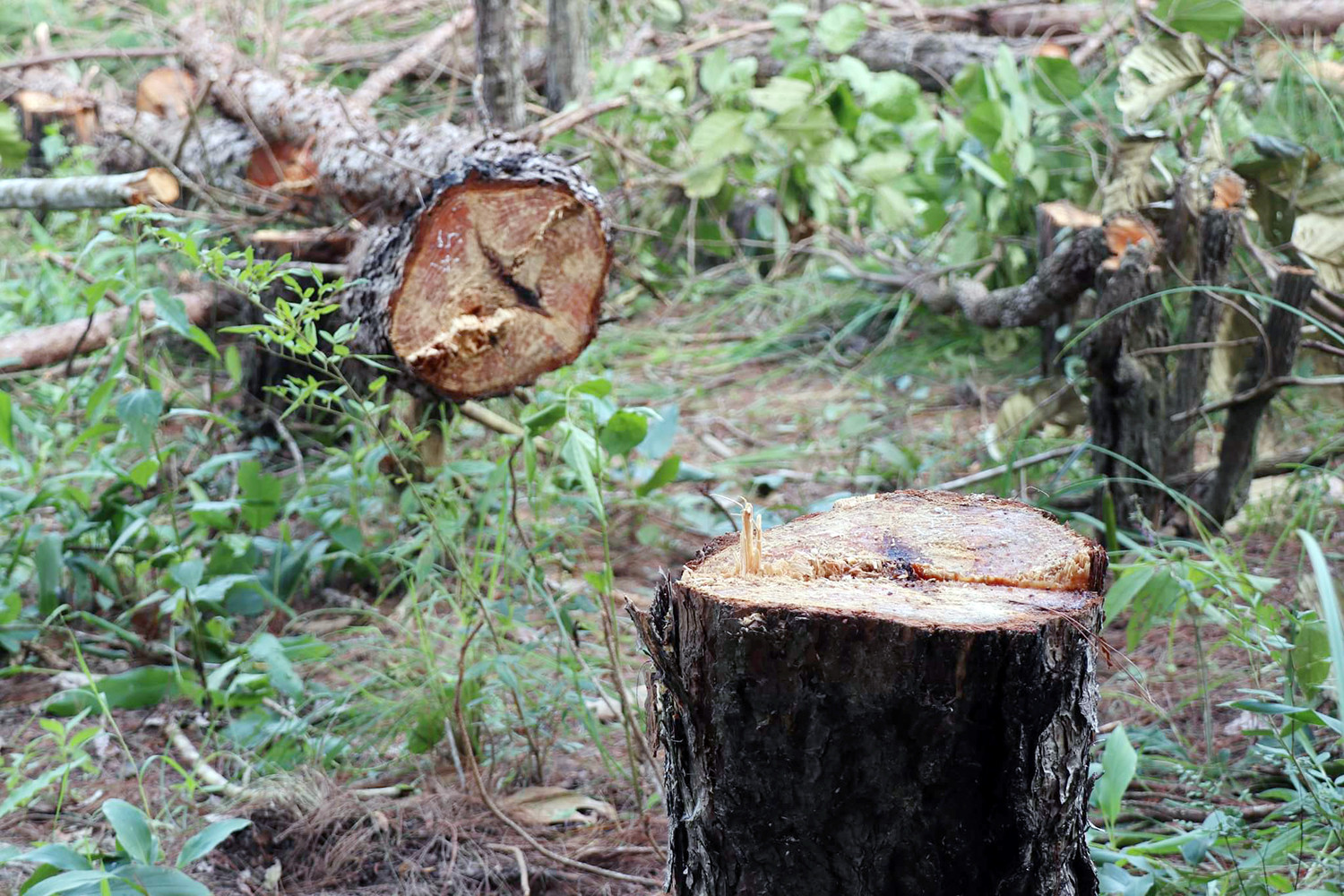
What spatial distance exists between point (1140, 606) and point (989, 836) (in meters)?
0.80

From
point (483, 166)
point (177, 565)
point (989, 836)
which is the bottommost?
point (177, 565)

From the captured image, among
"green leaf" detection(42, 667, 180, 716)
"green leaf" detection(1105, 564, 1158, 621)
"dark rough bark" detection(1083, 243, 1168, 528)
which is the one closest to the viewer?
"green leaf" detection(1105, 564, 1158, 621)

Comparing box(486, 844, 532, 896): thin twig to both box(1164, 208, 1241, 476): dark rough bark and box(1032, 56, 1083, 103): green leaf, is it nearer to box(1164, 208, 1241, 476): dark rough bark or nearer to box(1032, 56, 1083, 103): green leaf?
box(1164, 208, 1241, 476): dark rough bark

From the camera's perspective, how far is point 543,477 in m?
2.66

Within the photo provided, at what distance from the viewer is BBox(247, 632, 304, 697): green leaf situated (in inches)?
76.3

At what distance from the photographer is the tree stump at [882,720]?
1097 millimetres

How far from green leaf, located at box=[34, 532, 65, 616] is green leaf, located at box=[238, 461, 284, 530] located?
37 cm

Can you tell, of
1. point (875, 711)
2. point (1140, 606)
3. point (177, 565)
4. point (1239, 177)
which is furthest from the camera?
point (1239, 177)

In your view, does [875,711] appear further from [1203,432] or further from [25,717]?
[1203,432]

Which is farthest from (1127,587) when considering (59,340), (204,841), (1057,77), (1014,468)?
(59,340)

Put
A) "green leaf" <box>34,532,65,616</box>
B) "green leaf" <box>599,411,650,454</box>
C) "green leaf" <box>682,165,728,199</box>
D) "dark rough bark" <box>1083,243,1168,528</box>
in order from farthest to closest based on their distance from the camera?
"green leaf" <box>682,165,728,199</box>
"dark rough bark" <box>1083,243,1168,528</box>
"green leaf" <box>34,532,65,616</box>
"green leaf" <box>599,411,650,454</box>

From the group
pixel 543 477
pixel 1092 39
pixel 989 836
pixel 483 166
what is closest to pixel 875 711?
pixel 989 836

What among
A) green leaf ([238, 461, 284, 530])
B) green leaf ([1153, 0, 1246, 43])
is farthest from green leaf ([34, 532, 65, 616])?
green leaf ([1153, 0, 1246, 43])

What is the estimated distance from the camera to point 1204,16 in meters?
2.70
